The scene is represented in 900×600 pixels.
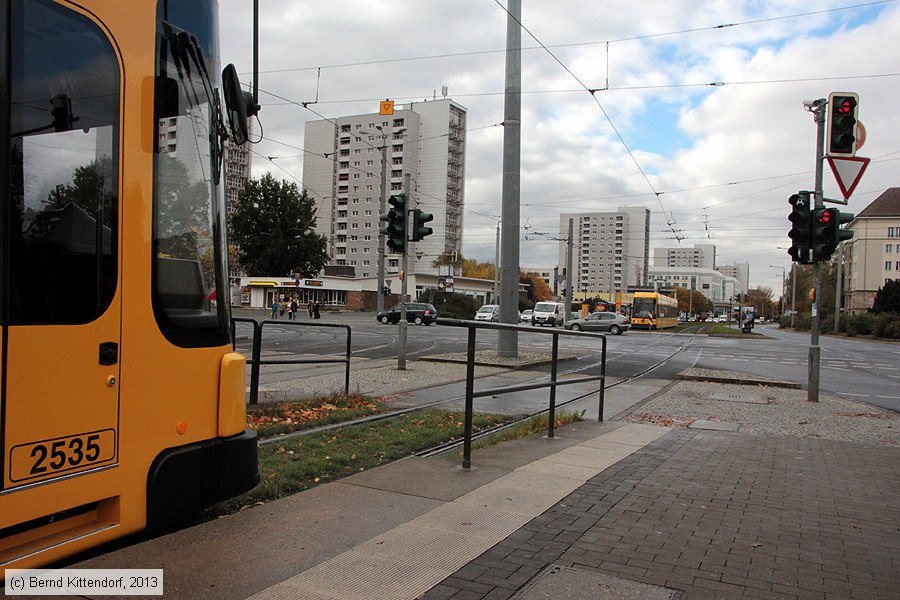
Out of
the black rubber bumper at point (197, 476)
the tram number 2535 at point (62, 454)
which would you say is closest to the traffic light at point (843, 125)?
the black rubber bumper at point (197, 476)

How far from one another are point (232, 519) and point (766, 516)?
3648 mm

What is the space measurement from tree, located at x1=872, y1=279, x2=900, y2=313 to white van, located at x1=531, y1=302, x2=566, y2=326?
105ft

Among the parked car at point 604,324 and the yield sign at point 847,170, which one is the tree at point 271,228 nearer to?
the parked car at point 604,324

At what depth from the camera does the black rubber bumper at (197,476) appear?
3.39 meters

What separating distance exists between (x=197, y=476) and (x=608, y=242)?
260 ft

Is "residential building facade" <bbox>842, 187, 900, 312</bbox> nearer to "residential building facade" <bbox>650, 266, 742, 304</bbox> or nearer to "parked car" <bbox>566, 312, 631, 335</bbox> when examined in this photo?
"residential building facade" <bbox>650, 266, 742, 304</bbox>

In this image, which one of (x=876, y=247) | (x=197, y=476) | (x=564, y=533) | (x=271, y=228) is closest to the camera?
(x=197, y=476)

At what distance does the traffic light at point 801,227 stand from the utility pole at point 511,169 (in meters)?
7.13

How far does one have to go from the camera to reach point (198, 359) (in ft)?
11.9

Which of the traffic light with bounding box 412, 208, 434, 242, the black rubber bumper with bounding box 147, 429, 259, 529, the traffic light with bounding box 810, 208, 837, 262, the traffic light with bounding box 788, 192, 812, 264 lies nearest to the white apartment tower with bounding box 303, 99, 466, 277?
the traffic light with bounding box 412, 208, 434, 242

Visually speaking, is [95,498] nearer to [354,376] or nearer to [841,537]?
[841,537]

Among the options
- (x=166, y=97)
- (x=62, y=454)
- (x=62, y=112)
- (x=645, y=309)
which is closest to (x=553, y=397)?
(x=166, y=97)

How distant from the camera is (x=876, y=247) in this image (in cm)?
9925

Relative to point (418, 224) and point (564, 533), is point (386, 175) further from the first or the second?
point (564, 533)
